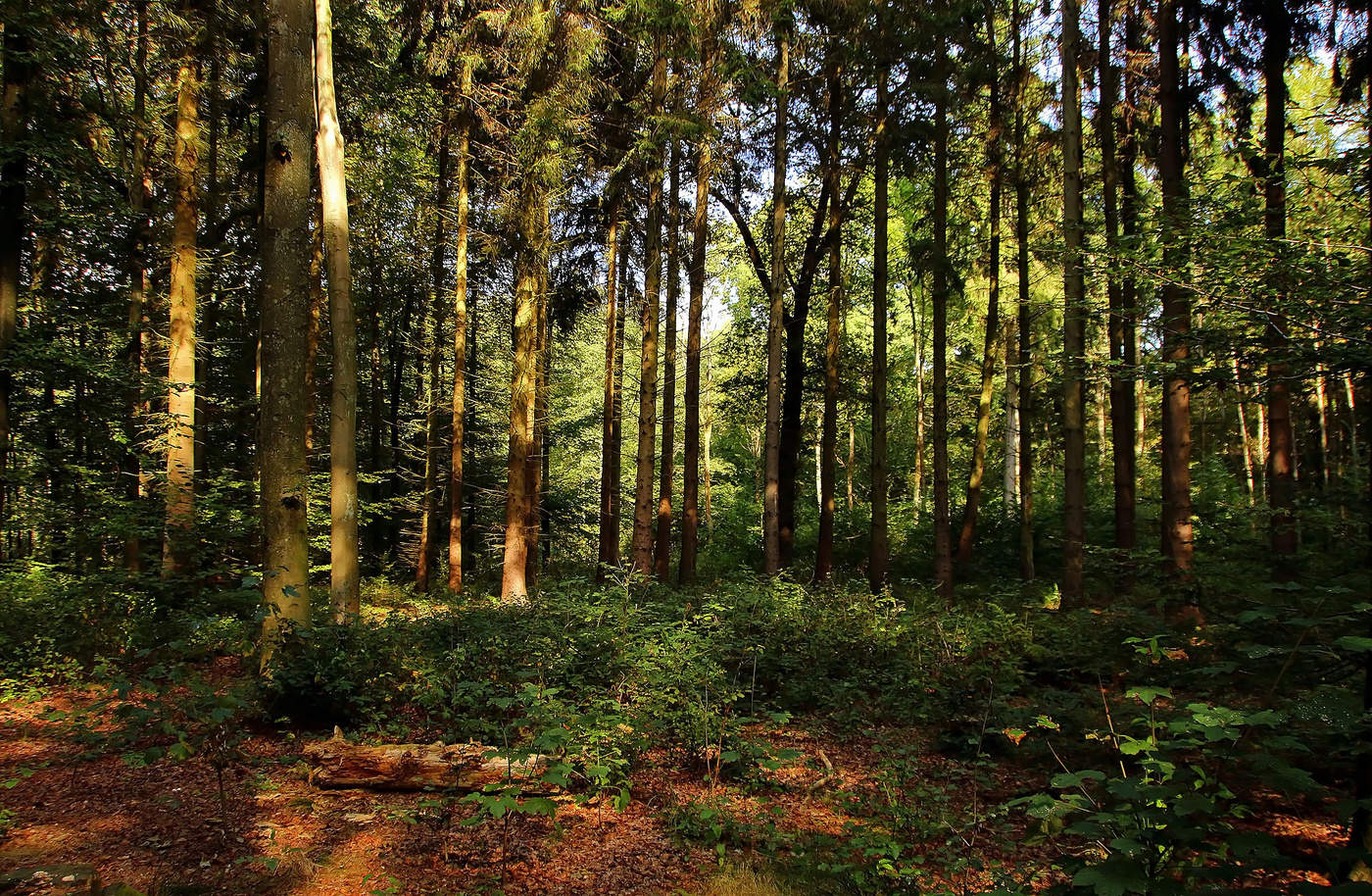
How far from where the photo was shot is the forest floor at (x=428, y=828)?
3635 millimetres

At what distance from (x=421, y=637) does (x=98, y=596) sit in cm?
415

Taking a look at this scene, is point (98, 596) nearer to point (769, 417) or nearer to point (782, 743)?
point (782, 743)

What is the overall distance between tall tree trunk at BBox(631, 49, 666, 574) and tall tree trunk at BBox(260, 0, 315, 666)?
20.6 feet

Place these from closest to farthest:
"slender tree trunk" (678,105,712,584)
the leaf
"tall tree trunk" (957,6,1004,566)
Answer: the leaf < "slender tree trunk" (678,105,712,584) < "tall tree trunk" (957,6,1004,566)

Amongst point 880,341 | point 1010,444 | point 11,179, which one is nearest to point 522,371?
point 880,341

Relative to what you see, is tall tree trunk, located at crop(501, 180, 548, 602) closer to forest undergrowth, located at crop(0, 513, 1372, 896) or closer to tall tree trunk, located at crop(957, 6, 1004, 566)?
forest undergrowth, located at crop(0, 513, 1372, 896)

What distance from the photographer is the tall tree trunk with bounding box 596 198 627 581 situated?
51.5 feet

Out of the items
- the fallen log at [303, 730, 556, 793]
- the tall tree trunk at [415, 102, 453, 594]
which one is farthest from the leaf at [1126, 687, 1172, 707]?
the tall tree trunk at [415, 102, 453, 594]

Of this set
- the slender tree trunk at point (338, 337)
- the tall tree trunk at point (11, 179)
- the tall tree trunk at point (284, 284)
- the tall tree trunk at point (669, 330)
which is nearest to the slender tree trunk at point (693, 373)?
the tall tree trunk at point (669, 330)

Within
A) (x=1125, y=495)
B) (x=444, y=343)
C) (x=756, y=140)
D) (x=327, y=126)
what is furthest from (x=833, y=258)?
(x=444, y=343)

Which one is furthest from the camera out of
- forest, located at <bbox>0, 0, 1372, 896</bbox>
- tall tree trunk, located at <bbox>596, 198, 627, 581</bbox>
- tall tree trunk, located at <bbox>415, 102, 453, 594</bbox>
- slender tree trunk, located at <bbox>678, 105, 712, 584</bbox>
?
tall tree trunk, located at <bbox>415, 102, 453, 594</bbox>

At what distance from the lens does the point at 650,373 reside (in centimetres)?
1262

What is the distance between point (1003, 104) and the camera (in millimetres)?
14102

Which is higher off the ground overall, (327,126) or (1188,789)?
(327,126)
